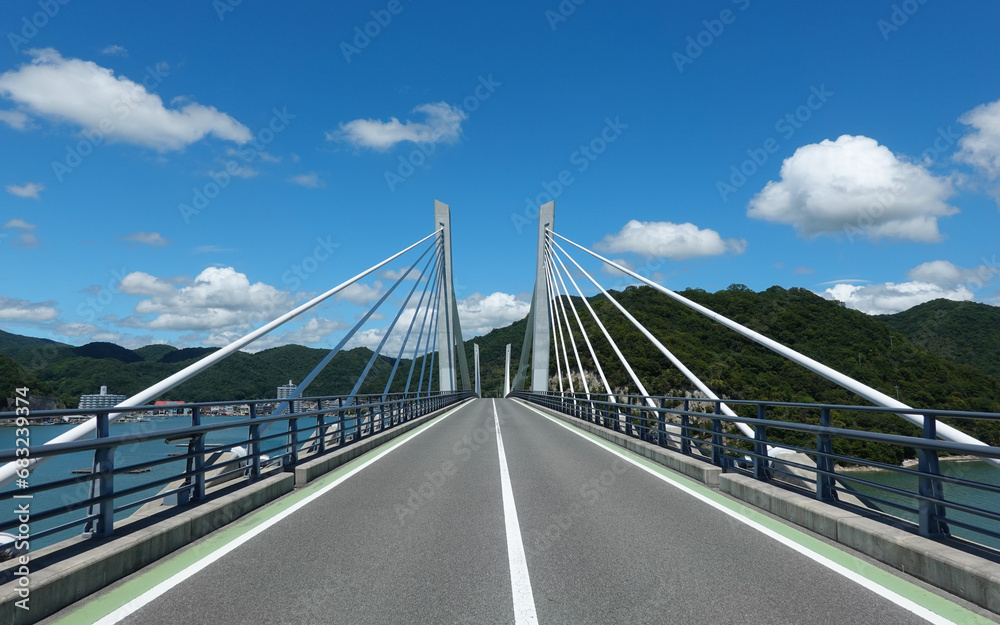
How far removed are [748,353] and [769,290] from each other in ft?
104

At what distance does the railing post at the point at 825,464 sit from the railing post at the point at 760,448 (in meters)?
1.31

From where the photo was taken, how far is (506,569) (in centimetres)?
546

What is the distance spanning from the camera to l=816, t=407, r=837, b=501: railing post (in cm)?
721

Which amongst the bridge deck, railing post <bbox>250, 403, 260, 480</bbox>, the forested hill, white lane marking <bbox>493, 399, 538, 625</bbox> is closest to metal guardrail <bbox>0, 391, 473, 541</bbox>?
railing post <bbox>250, 403, 260, 480</bbox>

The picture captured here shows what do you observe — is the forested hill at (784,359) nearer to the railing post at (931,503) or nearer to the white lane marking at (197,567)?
the railing post at (931,503)

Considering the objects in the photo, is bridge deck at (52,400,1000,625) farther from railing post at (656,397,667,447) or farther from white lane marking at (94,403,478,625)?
railing post at (656,397,667,447)

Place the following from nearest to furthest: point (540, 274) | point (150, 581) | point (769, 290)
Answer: point (150, 581), point (540, 274), point (769, 290)

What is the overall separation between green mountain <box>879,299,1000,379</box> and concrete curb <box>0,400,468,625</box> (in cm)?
9929

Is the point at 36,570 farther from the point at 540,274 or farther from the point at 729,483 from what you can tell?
the point at 540,274

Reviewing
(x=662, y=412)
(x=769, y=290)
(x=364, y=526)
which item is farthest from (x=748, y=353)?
(x=364, y=526)

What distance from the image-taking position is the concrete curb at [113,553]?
170 inches

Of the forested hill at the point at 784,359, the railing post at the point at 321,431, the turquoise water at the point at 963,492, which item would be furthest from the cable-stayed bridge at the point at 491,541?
the forested hill at the point at 784,359

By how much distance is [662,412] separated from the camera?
13336mm

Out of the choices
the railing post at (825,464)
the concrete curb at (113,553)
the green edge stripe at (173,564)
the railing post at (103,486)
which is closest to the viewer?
the concrete curb at (113,553)
